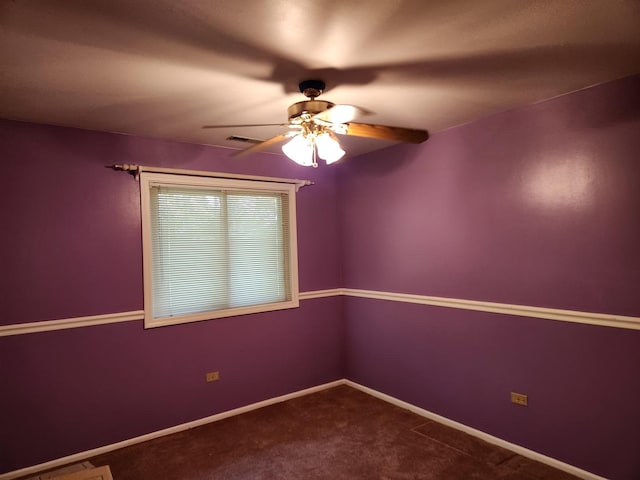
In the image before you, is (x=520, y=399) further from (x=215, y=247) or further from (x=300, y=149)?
(x=215, y=247)

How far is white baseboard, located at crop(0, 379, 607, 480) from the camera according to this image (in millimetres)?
2584

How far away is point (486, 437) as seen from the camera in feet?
9.66

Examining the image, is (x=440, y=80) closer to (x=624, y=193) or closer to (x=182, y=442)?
(x=624, y=193)

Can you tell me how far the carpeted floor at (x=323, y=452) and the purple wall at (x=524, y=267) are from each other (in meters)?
0.27

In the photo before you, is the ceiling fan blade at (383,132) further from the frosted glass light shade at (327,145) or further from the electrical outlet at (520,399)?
the electrical outlet at (520,399)

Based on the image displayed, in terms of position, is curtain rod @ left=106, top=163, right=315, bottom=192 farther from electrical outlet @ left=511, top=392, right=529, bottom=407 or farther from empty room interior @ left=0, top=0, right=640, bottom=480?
electrical outlet @ left=511, top=392, right=529, bottom=407

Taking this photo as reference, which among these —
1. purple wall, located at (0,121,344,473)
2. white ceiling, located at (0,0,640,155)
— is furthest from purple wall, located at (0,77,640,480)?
white ceiling, located at (0,0,640,155)

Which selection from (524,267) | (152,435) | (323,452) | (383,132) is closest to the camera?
(383,132)

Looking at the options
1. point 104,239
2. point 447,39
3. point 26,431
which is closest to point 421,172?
point 447,39

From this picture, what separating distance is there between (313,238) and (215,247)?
3.55 ft

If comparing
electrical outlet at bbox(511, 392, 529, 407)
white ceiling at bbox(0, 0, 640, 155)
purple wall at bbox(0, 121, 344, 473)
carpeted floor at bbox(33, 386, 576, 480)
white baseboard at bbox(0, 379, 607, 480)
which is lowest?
carpeted floor at bbox(33, 386, 576, 480)

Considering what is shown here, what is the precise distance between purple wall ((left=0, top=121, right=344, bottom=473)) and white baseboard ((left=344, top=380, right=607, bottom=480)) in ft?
3.97

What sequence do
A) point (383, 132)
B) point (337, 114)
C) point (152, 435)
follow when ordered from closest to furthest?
1. point (337, 114)
2. point (383, 132)
3. point (152, 435)

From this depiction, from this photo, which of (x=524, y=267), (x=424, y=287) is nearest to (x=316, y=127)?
(x=524, y=267)
